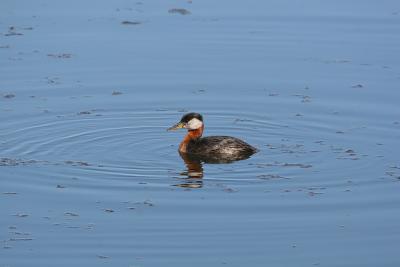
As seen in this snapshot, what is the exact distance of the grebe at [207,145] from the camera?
1415cm

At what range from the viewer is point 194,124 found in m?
14.9

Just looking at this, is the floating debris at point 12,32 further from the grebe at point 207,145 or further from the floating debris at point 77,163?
the floating debris at point 77,163

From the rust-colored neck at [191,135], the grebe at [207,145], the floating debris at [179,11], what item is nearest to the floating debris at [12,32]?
the floating debris at [179,11]

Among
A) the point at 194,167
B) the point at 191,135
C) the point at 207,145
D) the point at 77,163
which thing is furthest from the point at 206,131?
the point at 77,163

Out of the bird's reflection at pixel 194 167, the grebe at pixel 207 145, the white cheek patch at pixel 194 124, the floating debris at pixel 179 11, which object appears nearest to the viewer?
the bird's reflection at pixel 194 167

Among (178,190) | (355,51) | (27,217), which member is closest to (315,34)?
(355,51)

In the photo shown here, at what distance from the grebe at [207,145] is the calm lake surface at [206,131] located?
22cm

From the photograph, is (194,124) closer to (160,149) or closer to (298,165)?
(160,149)

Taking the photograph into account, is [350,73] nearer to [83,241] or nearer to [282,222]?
[282,222]

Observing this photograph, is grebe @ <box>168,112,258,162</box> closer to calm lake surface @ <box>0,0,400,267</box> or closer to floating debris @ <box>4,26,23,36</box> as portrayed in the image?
calm lake surface @ <box>0,0,400,267</box>

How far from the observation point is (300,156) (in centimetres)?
1388

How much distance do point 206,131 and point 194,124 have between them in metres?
0.83

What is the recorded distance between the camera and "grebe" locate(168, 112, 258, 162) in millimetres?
14148

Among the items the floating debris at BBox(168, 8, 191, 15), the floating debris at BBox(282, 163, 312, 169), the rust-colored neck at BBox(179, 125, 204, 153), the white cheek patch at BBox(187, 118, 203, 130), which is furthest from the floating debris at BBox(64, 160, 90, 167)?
the floating debris at BBox(168, 8, 191, 15)
